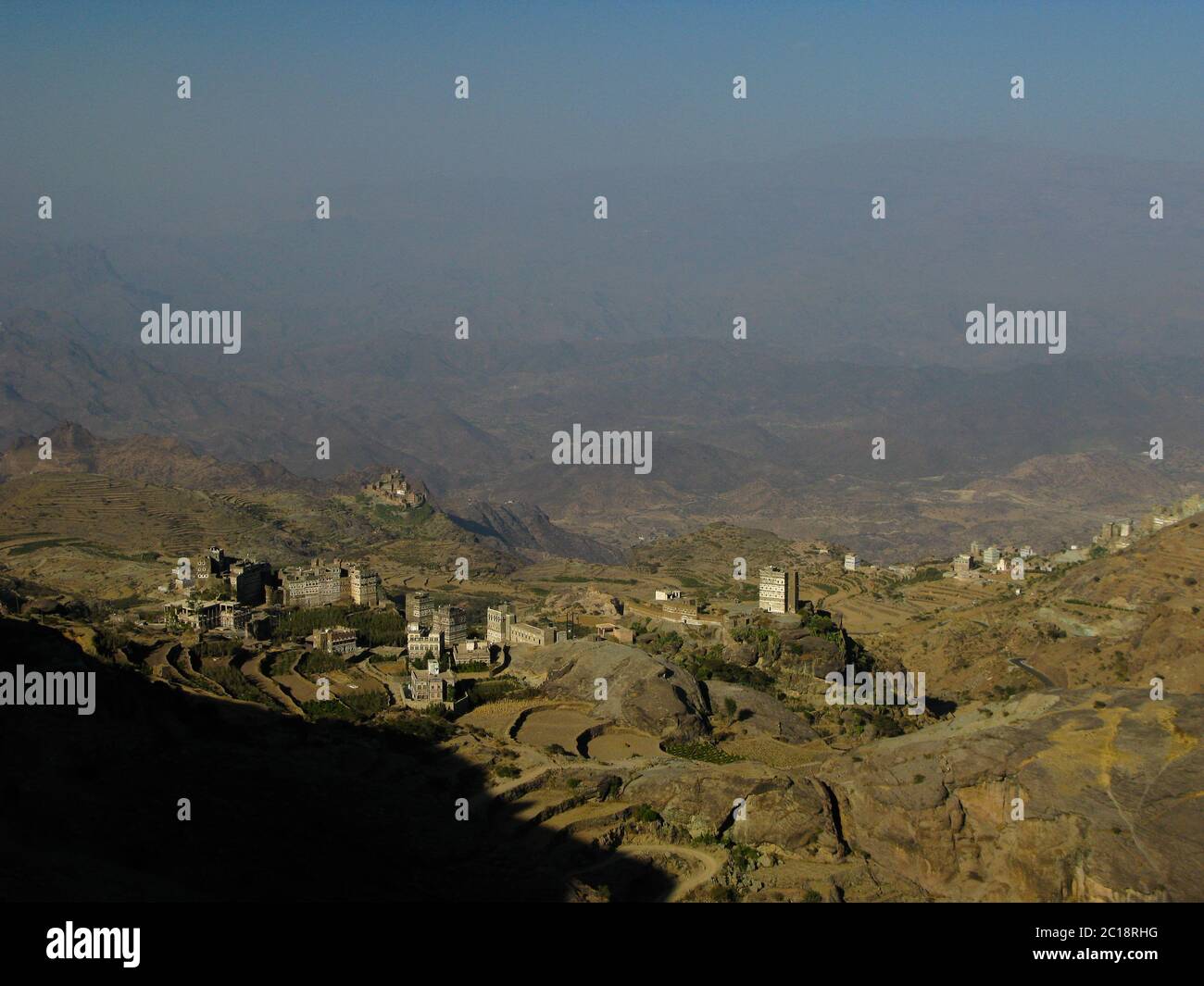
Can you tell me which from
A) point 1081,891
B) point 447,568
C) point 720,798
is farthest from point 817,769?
point 447,568

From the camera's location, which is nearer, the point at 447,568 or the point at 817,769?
the point at 817,769

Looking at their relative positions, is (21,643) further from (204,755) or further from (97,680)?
(204,755)

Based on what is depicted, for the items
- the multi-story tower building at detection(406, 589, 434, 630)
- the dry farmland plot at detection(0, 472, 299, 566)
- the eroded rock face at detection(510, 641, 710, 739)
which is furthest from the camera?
the dry farmland plot at detection(0, 472, 299, 566)

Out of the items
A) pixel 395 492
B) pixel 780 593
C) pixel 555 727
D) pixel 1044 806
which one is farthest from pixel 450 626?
pixel 395 492

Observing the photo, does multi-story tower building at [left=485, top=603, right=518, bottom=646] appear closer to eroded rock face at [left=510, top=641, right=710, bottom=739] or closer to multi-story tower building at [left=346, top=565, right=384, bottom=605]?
eroded rock face at [left=510, top=641, right=710, bottom=739]

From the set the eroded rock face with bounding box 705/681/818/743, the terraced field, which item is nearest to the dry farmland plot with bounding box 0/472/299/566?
the terraced field

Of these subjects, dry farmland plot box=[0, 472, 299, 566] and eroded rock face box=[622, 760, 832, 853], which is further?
dry farmland plot box=[0, 472, 299, 566]

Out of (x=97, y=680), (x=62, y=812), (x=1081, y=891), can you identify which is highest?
(x=97, y=680)
